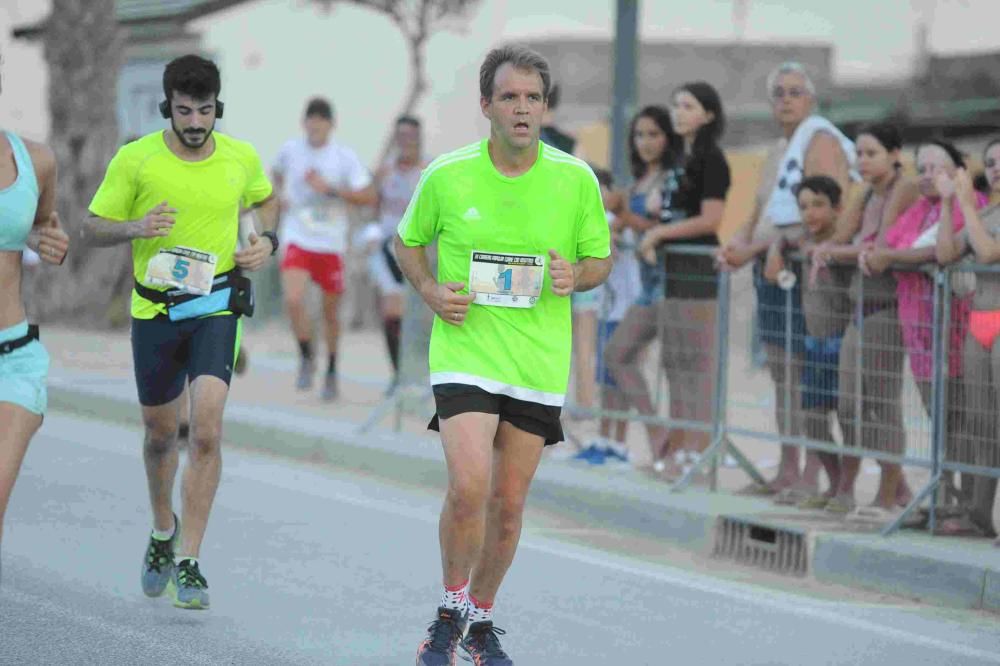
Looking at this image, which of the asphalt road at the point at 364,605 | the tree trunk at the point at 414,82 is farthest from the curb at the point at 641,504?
the tree trunk at the point at 414,82

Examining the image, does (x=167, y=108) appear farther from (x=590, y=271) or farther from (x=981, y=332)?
Result: (x=981, y=332)

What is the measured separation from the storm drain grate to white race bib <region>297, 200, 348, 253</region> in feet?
19.3

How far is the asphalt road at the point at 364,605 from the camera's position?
6.98 m

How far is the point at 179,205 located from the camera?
764cm

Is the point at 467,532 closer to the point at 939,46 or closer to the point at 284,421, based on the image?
the point at 284,421

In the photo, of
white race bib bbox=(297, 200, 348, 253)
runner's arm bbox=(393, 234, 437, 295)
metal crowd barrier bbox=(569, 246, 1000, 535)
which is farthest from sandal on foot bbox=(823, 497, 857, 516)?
white race bib bbox=(297, 200, 348, 253)

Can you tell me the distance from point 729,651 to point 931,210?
300cm

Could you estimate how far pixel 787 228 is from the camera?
10195 millimetres

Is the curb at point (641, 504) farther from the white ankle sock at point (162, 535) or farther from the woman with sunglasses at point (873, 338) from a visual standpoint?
the white ankle sock at point (162, 535)

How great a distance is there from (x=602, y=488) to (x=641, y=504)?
392 mm

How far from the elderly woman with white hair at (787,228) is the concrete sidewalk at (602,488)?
36cm

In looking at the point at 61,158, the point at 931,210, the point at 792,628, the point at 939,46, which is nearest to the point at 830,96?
the point at 939,46

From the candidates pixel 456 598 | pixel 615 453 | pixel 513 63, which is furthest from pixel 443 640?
pixel 615 453

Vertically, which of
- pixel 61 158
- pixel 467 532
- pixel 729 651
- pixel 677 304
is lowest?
pixel 729 651
